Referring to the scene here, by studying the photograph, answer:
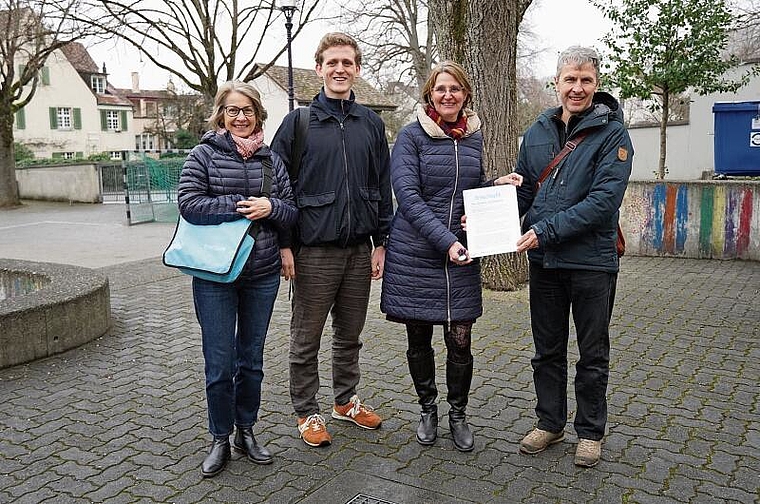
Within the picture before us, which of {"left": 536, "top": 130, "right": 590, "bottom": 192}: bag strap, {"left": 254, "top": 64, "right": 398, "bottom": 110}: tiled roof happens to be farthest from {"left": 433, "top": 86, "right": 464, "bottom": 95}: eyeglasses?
{"left": 254, "top": 64, "right": 398, "bottom": 110}: tiled roof

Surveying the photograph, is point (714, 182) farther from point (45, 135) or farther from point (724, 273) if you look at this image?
point (45, 135)

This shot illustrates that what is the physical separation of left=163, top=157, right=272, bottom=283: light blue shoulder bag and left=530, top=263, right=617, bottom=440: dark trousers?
162 centimetres

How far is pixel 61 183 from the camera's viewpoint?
24.8 metres

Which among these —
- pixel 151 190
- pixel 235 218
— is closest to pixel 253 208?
pixel 235 218

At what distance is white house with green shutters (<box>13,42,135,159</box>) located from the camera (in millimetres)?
48094

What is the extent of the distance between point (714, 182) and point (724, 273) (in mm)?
1593

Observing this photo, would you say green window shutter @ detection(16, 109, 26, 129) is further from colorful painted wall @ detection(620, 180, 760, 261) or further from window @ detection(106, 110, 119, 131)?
colorful painted wall @ detection(620, 180, 760, 261)

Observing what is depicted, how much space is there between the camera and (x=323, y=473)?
4.15 metres

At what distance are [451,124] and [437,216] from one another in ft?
1.70

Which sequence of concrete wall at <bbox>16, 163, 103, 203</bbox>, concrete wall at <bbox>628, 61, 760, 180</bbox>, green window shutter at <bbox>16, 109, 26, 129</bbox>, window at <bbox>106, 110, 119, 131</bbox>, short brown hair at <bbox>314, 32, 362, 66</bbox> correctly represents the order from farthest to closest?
window at <bbox>106, 110, 119, 131</bbox>
green window shutter at <bbox>16, 109, 26, 129</bbox>
concrete wall at <bbox>16, 163, 103, 203</bbox>
concrete wall at <bbox>628, 61, 760, 180</bbox>
short brown hair at <bbox>314, 32, 362, 66</bbox>

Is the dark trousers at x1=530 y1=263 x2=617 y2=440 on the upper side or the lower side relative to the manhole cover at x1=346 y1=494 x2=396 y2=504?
upper

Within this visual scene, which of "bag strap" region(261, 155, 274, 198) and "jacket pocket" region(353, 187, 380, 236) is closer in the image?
"bag strap" region(261, 155, 274, 198)

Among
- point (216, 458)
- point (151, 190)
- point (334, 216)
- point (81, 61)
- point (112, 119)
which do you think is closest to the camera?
point (216, 458)

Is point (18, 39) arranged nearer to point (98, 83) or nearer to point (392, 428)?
point (392, 428)
